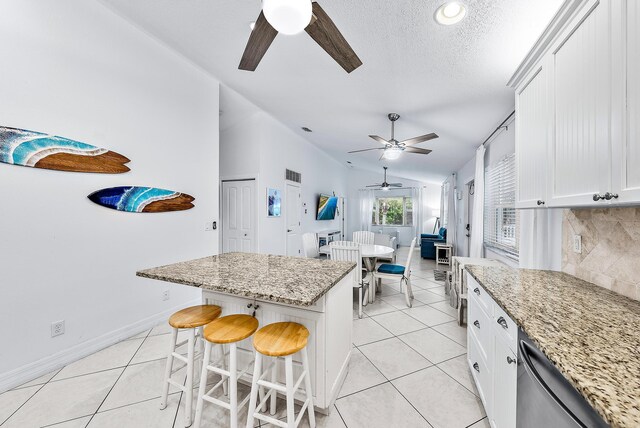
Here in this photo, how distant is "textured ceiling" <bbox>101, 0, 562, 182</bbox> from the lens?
5.57 ft

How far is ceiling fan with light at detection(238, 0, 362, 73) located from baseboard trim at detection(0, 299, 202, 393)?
8.88 feet

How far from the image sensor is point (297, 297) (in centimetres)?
118

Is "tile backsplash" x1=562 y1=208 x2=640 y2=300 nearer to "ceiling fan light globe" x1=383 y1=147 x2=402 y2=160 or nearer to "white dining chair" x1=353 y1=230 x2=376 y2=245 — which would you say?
"ceiling fan light globe" x1=383 y1=147 x2=402 y2=160

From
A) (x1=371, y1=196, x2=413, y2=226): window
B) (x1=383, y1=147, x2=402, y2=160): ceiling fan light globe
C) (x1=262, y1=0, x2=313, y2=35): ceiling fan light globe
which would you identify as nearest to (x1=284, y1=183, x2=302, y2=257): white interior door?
(x1=383, y1=147, x2=402, y2=160): ceiling fan light globe

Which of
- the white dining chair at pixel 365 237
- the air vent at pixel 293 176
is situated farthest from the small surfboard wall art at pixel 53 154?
the white dining chair at pixel 365 237

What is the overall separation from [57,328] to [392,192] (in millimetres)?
8933

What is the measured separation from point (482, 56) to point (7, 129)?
359 cm

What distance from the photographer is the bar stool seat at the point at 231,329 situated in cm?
134

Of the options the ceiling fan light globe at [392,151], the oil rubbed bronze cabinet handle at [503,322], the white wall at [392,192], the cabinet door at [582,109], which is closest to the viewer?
the cabinet door at [582,109]

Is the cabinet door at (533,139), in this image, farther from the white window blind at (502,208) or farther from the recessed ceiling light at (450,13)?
the white window blind at (502,208)

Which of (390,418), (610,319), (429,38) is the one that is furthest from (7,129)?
(610,319)

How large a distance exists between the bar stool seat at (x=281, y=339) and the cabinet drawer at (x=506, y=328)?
0.98 m

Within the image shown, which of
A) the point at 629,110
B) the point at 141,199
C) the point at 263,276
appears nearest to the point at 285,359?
the point at 263,276

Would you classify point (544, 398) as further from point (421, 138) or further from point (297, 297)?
point (421, 138)
